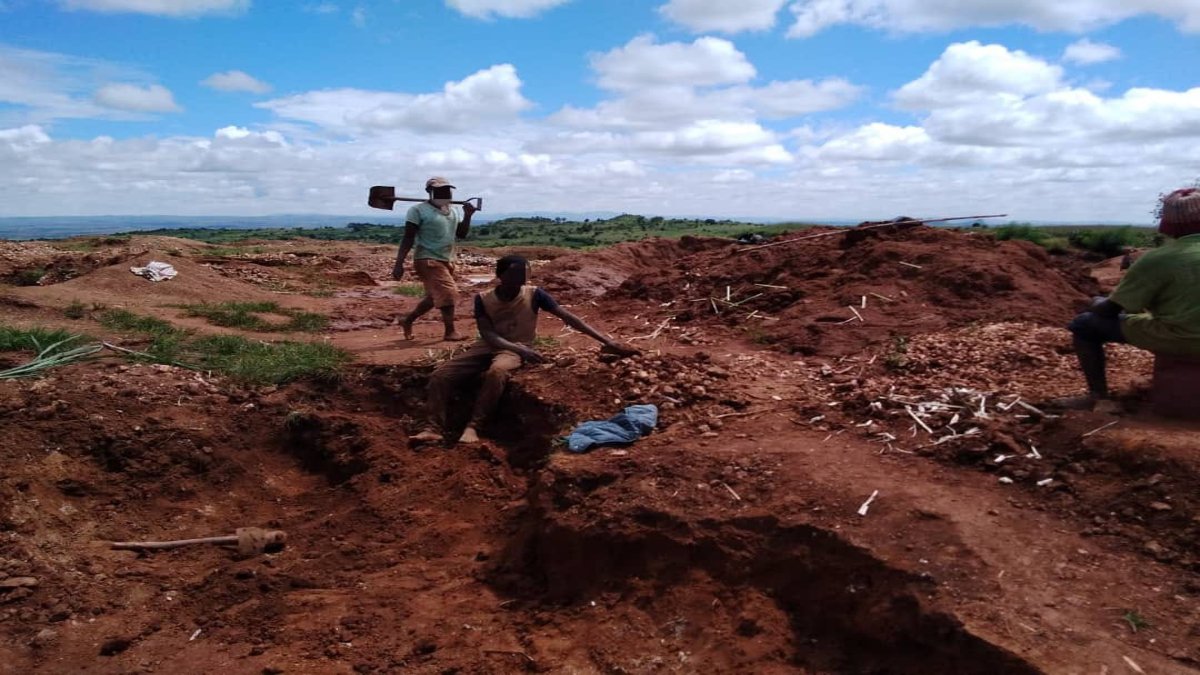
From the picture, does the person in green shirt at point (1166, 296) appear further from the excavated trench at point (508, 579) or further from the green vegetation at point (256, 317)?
the green vegetation at point (256, 317)

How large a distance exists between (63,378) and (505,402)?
3052 mm

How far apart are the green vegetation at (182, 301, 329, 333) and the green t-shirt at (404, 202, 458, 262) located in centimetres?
189

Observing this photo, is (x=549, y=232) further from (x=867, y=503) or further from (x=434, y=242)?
(x=867, y=503)

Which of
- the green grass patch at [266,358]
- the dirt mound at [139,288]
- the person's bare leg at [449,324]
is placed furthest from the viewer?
the dirt mound at [139,288]

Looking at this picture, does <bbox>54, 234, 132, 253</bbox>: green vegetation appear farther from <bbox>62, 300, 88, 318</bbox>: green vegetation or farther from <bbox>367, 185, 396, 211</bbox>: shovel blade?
<bbox>367, 185, 396, 211</bbox>: shovel blade

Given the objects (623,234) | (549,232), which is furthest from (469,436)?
(549,232)

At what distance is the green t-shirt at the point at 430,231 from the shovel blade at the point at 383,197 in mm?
587

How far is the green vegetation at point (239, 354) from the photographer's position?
20.6 ft

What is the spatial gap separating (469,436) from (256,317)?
14.1 feet

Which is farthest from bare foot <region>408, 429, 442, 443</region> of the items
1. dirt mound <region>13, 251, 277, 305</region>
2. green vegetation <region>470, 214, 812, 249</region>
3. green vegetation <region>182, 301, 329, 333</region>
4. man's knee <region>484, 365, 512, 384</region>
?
green vegetation <region>470, 214, 812, 249</region>

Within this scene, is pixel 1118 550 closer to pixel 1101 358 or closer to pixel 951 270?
pixel 1101 358

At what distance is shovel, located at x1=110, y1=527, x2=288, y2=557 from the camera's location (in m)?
4.61

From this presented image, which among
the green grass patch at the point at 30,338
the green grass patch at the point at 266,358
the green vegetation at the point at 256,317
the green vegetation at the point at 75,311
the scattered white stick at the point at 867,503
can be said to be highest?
the green vegetation at the point at 75,311

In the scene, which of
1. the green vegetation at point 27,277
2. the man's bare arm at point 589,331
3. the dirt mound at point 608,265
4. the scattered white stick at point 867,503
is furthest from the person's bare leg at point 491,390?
the green vegetation at point 27,277
